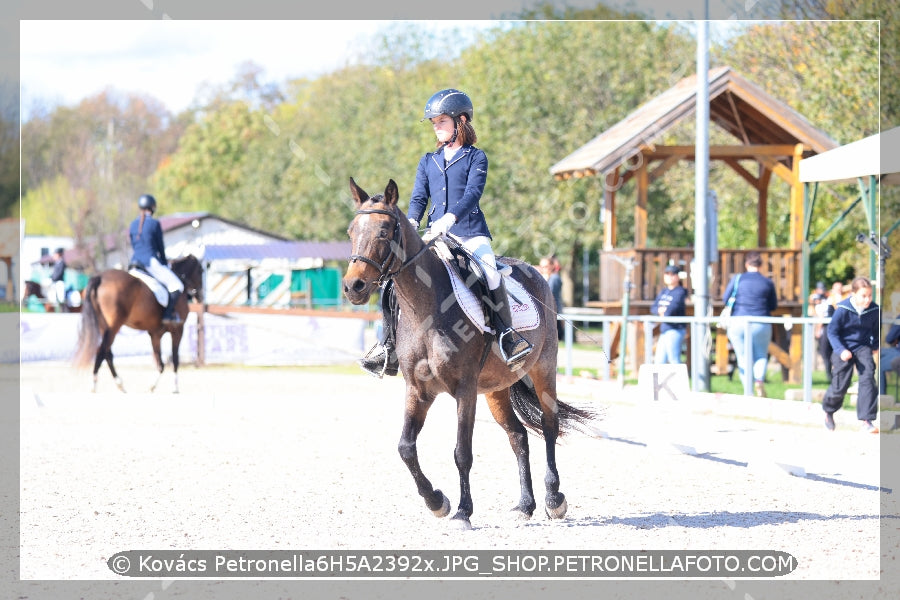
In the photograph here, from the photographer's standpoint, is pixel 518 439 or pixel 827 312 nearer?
pixel 518 439

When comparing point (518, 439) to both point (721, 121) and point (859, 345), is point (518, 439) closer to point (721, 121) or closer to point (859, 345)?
point (859, 345)

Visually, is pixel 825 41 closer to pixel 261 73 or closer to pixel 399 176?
pixel 399 176

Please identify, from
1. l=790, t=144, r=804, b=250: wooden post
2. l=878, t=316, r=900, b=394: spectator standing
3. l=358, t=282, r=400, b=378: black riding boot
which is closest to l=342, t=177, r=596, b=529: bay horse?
l=358, t=282, r=400, b=378: black riding boot

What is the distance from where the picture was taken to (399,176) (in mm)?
52562

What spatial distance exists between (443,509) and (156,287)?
39.5 ft

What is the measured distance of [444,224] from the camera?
8492mm

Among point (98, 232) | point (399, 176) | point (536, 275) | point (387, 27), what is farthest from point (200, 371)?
point (98, 232)

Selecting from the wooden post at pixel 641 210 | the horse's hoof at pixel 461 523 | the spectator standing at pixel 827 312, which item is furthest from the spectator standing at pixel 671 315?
the horse's hoof at pixel 461 523

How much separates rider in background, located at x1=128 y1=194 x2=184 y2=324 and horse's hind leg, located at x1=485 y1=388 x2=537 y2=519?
1115cm

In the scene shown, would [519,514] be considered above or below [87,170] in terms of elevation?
below

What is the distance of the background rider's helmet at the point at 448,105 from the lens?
863 centimetres
